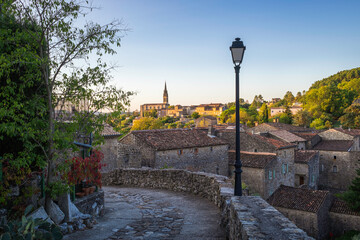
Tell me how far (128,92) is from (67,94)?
154cm

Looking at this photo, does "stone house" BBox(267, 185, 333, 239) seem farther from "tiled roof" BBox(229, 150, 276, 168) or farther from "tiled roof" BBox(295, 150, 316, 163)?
"tiled roof" BBox(295, 150, 316, 163)

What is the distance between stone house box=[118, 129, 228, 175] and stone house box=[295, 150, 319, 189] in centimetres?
1146

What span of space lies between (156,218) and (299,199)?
1973cm

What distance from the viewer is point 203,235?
21.1 feet

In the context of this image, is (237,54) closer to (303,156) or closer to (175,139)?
(175,139)

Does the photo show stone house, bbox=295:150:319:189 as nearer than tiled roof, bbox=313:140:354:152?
Yes

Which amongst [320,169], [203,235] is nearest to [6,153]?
[203,235]

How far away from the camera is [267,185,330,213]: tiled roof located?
74.6 feet

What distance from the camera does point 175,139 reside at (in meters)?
26.5

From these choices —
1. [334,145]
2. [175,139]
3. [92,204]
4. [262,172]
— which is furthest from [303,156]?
[92,204]

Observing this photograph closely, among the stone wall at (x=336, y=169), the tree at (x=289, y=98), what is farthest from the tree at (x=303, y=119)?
the tree at (x=289, y=98)

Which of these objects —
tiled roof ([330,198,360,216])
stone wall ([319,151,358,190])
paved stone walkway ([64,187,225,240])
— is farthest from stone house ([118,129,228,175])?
stone wall ([319,151,358,190])

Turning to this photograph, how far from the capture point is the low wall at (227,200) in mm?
4121

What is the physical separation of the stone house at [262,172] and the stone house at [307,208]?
4.89ft
